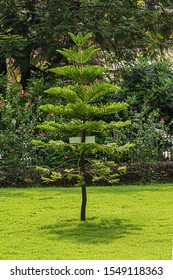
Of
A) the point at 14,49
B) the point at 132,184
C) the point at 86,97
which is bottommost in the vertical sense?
the point at 132,184

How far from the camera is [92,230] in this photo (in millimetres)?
9352

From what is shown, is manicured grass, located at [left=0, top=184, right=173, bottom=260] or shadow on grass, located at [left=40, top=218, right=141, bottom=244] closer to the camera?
manicured grass, located at [left=0, top=184, right=173, bottom=260]

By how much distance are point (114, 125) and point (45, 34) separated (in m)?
6.90

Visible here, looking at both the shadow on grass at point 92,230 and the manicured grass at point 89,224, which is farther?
the shadow on grass at point 92,230

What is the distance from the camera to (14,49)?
52.2 feet

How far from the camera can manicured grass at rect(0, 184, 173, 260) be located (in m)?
8.10

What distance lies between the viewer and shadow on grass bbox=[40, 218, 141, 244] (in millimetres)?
8875

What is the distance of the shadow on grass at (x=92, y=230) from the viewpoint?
29.1 feet

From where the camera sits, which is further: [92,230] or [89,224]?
[89,224]

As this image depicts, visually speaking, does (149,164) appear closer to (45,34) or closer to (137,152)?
(137,152)

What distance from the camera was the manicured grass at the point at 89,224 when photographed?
8.10 m

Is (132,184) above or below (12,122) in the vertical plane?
below

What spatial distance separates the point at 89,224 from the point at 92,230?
15.5 inches
